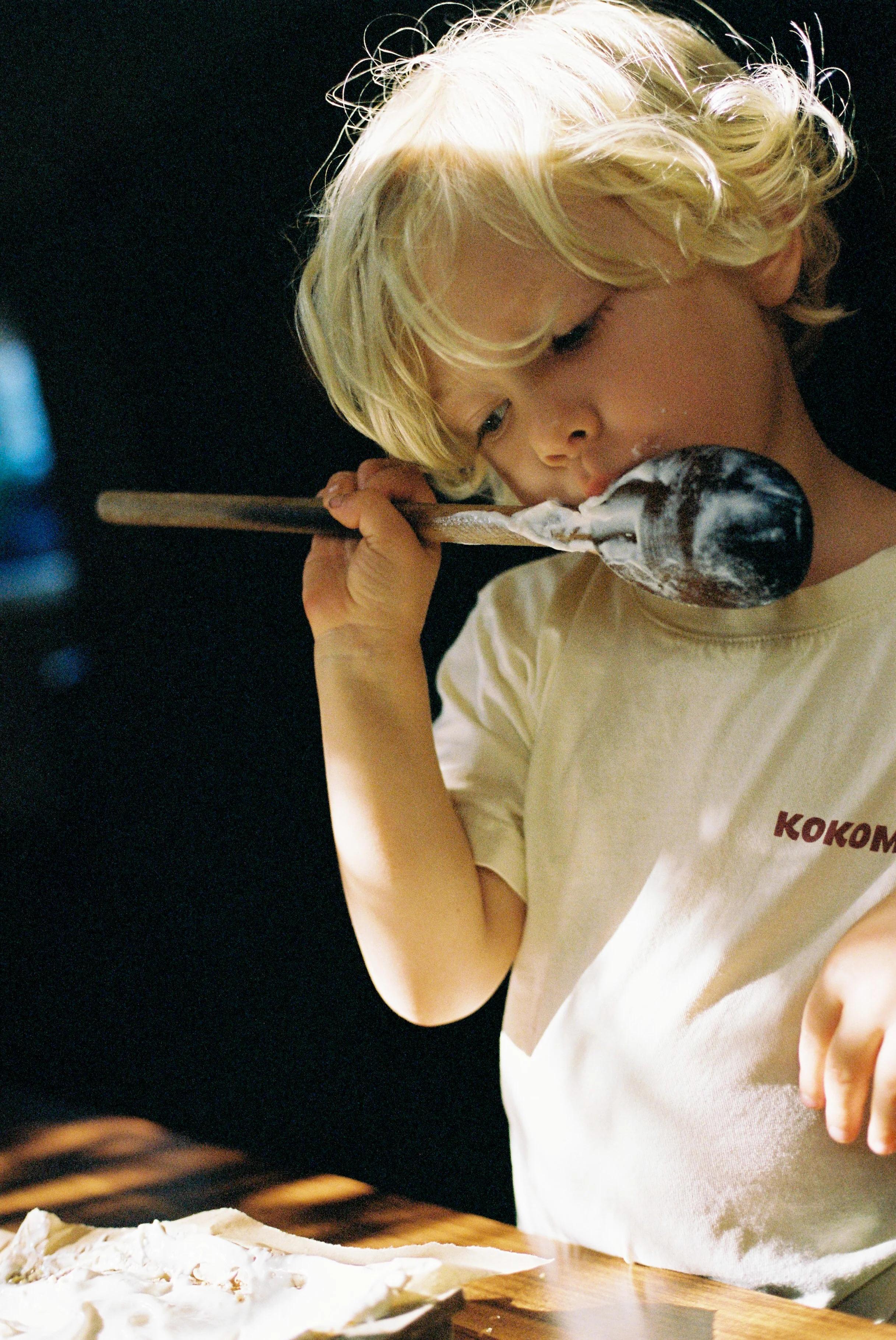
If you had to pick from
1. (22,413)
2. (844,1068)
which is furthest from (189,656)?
(844,1068)

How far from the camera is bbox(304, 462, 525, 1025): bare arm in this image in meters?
0.66

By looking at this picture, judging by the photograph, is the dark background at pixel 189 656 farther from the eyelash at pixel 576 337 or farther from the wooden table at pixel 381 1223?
the eyelash at pixel 576 337

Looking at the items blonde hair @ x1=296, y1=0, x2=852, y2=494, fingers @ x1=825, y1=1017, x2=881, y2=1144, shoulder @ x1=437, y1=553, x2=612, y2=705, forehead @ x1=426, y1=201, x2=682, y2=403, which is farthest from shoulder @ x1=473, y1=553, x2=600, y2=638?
fingers @ x1=825, y1=1017, x2=881, y2=1144

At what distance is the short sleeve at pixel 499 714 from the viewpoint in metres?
0.70

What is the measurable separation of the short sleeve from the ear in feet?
0.71

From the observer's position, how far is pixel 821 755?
0.61 metres

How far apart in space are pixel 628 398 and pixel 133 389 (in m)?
0.48

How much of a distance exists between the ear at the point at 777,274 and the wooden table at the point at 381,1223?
514mm

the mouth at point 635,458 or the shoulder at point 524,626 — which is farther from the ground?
the mouth at point 635,458

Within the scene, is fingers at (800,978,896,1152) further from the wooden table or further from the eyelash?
the eyelash

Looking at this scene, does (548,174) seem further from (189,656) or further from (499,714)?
(189,656)

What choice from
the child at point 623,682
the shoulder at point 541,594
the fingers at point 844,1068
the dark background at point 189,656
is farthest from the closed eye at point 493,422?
the fingers at point 844,1068

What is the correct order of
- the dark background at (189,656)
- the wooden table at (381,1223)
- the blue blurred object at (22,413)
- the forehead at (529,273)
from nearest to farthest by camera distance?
the wooden table at (381,1223) < the forehead at (529,273) < the dark background at (189,656) < the blue blurred object at (22,413)

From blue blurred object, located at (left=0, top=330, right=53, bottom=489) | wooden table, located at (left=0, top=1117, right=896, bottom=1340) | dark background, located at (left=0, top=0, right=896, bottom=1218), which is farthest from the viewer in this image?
blue blurred object, located at (left=0, top=330, right=53, bottom=489)
